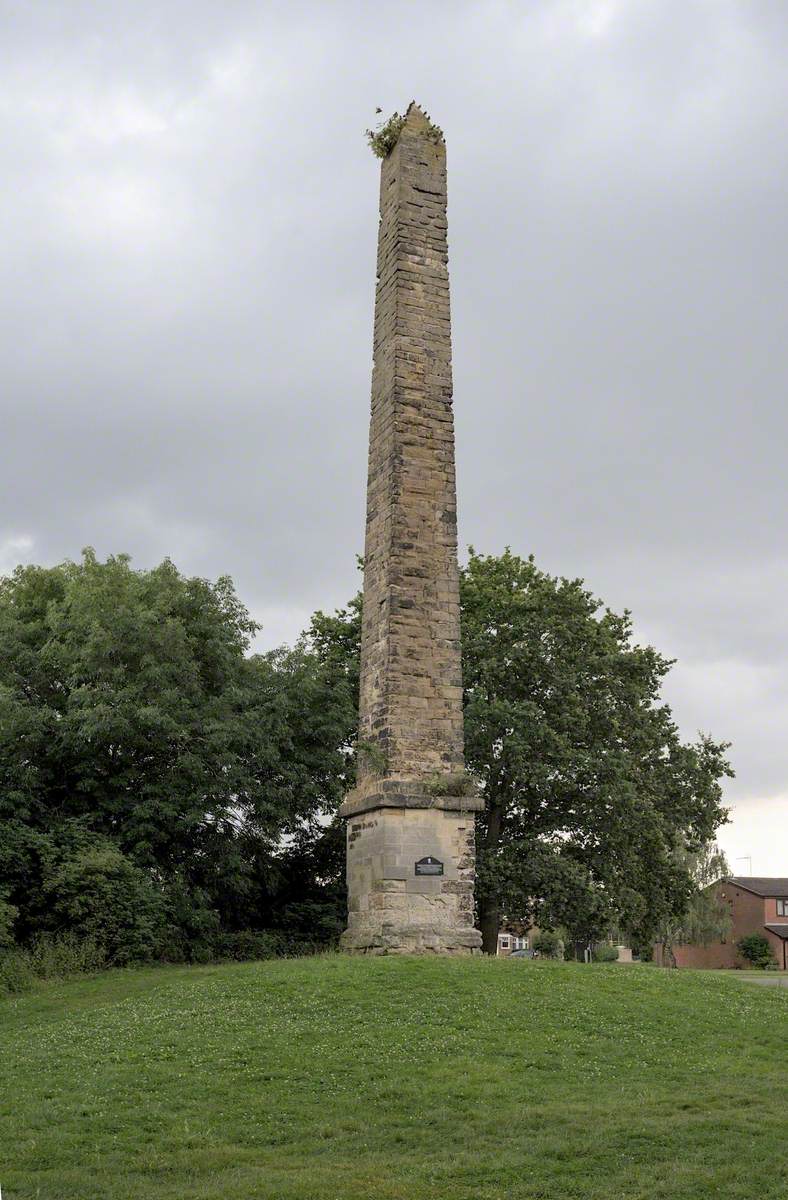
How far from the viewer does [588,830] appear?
3253 centimetres

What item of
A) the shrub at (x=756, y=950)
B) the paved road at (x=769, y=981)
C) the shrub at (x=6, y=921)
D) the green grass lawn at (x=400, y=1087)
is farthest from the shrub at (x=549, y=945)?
the green grass lawn at (x=400, y=1087)

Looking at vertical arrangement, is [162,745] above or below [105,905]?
above

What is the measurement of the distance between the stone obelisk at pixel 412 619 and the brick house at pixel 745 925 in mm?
43997

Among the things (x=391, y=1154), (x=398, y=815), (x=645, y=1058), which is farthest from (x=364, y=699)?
(x=391, y=1154)

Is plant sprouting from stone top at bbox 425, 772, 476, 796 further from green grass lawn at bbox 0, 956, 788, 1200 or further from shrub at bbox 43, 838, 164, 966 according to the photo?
shrub at bbox 43, 838, 164, 966

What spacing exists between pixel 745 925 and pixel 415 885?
48658 mm

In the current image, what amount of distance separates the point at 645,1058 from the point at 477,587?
2157 cm

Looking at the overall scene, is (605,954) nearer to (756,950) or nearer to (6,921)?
(756,950)

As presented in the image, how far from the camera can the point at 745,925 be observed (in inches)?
2480

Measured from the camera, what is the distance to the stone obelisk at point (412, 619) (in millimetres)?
20047

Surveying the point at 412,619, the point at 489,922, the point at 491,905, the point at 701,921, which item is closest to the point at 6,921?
the point at 412,619

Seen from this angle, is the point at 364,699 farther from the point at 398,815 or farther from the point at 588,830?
the point at 588,830

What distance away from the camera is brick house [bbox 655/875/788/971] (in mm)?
60250

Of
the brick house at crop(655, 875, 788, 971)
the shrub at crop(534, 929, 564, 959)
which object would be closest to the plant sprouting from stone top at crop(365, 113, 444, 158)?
the shrub at crop(534, 929, 564, 959)
